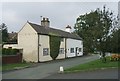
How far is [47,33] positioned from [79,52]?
68.7ft

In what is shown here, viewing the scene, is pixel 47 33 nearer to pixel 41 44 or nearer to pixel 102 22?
pixel 41 44

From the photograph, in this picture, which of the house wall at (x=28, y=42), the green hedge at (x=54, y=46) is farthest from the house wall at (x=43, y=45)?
the green hedge at (x=54, y=46)

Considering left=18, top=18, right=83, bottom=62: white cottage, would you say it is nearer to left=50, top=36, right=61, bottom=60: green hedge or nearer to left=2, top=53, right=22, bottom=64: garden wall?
left=50, top=36, right=61, bottom=60: green hedge

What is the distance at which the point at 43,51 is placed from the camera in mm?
41844

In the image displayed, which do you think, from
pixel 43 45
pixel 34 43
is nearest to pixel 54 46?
pixel 43 45

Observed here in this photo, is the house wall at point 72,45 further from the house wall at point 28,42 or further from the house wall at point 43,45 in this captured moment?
the house wall at point 28,42

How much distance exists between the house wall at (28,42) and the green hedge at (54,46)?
4981 mm

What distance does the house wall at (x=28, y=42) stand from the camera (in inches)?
1580

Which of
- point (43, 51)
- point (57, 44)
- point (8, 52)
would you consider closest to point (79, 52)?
point (57, 44)

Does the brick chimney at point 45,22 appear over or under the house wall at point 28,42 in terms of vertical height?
over

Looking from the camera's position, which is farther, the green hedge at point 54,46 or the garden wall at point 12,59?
the green hedge at point 54,46

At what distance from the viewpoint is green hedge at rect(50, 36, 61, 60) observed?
44791 millimetres

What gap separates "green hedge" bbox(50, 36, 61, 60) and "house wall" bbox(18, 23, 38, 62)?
16.3ft

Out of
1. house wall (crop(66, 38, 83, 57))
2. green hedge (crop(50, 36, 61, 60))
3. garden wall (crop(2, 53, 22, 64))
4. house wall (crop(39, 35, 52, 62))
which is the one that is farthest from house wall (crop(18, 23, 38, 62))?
house wall (crop(66, 38, 83, 57))
